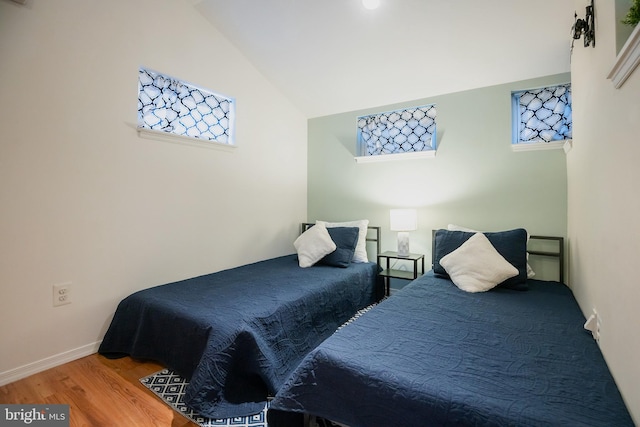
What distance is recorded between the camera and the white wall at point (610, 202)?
0.98 m

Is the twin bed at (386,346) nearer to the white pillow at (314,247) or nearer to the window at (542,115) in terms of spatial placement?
the white pillow at (314,247)

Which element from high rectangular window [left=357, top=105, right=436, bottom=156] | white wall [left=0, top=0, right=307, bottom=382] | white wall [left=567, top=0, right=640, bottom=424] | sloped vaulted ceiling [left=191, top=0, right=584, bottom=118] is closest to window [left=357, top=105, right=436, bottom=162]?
high rectangular window [left=357, top=105, right=436, bottom=156]

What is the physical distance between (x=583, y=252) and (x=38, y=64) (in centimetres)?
363

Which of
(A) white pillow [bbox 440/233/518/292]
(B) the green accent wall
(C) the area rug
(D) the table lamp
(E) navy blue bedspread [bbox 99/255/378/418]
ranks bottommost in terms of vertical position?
(C) the area rug

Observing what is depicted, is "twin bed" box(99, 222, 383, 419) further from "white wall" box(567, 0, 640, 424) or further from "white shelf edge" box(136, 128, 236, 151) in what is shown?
"white wall" box(567, 0, 640, 424)

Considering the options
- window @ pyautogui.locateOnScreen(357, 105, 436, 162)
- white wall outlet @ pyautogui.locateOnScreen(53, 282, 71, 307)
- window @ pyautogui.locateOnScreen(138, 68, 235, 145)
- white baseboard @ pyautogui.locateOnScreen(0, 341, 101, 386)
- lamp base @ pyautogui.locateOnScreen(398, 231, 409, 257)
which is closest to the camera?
white baseboard @ pyautogui.locateOnScreen(0, 341, 101, 386)

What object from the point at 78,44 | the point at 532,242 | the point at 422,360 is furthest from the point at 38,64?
the point at 532,242

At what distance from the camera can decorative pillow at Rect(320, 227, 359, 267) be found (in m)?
3.10

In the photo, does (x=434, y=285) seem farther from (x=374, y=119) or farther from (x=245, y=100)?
(x=245, y=100)

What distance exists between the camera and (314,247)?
3.15 meters

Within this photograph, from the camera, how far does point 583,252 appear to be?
190 centimetres

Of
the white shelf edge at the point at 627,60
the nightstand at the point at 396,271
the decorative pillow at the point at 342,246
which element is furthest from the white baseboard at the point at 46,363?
the white shelf edge at the point at 627,60

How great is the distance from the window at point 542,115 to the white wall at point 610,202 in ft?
2.64

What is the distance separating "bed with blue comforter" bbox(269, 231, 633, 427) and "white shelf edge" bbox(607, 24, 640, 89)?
3.57 ft
